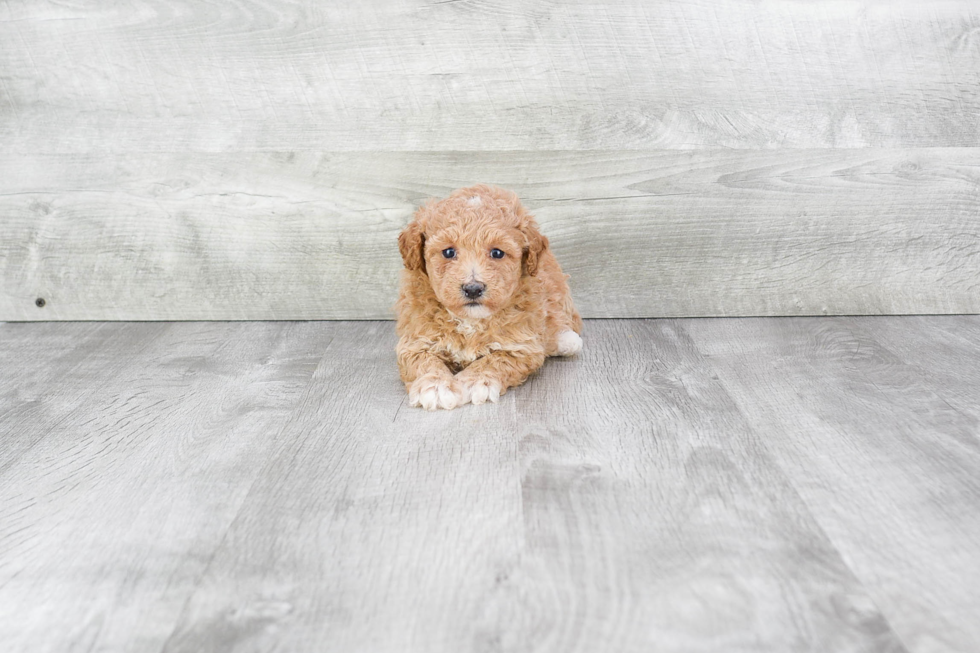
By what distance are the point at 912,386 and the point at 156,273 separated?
1.93 meters

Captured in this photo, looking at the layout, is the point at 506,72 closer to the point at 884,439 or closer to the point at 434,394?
the point at 434,394

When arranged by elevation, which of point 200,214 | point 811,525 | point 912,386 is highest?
point 200,214

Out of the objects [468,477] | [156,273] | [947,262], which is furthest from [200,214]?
[947,262]

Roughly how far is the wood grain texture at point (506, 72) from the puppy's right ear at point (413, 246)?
0.54 meters

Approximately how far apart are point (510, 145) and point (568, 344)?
0.59 m

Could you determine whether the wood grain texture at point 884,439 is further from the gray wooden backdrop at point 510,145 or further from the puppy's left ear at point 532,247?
the puppy's left ear at point 532,247

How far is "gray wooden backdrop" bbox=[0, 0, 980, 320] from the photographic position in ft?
6.77

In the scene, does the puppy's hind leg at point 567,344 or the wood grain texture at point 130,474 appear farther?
the puppy's hind leg at point 567,344

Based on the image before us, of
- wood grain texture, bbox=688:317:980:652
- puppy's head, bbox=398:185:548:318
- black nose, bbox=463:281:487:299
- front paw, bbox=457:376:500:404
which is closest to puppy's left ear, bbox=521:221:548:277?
puppy's head, bbox=398:185:548:318

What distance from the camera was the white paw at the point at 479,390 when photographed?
63.8 inches

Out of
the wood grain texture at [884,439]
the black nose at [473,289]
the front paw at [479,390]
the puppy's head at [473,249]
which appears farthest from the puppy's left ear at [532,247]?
the wood grain texture at [884,439]

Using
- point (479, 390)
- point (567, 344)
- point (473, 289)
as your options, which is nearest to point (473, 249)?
point (473, 289)

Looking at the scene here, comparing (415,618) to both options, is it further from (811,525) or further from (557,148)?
(557,148)

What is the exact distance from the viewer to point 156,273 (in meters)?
2.26
